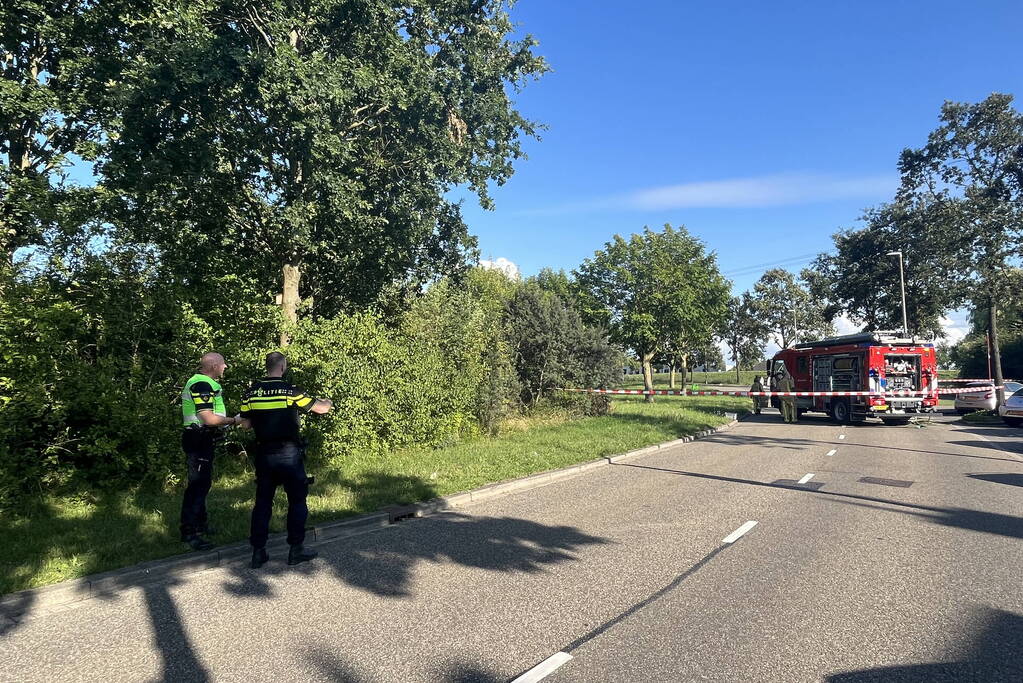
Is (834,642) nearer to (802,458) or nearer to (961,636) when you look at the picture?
(961,636)

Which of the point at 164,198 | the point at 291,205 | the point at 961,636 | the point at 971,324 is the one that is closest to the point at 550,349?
the point at 291,205

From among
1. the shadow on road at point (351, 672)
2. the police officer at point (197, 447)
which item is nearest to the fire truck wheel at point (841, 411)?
the police officer at point (197, 447)

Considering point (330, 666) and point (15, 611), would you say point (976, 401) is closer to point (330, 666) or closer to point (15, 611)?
point (330, 666)

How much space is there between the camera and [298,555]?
223 inches

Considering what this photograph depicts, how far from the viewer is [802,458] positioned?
1253 centimetres

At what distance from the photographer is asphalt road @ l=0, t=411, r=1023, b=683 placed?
362 centimetres

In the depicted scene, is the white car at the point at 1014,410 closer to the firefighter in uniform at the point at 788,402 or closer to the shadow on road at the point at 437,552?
the firefighter in uniform at the point at 788,402

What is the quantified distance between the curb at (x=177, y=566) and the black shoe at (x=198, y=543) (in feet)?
0.44

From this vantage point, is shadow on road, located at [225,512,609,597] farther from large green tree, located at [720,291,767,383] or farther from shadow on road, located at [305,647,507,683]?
large green tree, located at [720,291,767,383]

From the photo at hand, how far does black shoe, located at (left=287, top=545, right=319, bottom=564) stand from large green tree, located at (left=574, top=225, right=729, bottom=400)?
26363mm

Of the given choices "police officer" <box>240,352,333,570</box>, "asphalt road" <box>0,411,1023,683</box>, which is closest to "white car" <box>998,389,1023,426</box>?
"asphalt road" <box>0,411,1023,683</box>

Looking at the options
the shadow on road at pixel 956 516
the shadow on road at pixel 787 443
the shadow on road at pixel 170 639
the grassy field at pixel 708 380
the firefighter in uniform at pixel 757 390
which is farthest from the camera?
the grassy field at pixel 708 380

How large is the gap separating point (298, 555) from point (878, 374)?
65.3 feet

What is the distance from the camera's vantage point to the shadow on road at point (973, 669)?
3.38m
